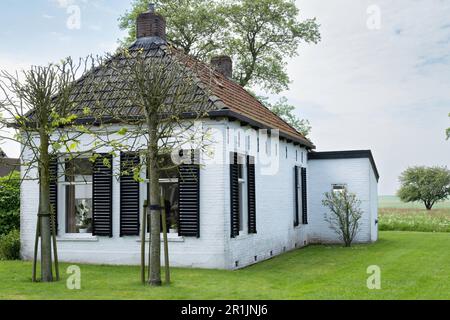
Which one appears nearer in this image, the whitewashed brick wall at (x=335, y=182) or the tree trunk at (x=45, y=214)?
the tree trunk at (x=45, y=214)

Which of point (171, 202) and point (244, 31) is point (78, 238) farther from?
point (244, 31)

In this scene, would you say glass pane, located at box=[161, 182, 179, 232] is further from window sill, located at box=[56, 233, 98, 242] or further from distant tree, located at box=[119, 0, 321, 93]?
distant tree, located at box=[119, 0, 321, 93]

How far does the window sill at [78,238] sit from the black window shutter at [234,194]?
10.3 feet

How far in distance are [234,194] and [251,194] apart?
4.16 feet

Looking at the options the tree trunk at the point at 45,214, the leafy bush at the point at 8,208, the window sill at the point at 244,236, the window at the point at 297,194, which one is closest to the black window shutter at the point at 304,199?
the window at the point at 297,194

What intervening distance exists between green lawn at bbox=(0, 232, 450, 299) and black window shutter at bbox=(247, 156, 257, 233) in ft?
3.15

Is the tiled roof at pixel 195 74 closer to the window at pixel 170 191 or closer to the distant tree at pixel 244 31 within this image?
the window at pixel 170 191

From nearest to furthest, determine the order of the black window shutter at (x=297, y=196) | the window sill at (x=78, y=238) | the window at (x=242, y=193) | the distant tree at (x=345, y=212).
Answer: the window sill at (x=78, y=238) → the window at (x=242, y=193) → the black window shutter at (x=297, y=196) → the distant tree at (x=345, y=212)

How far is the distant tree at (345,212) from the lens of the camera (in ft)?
62.9

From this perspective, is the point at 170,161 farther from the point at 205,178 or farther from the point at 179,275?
the point at 179,275

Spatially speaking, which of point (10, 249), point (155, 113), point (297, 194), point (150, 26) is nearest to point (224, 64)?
point (150, 26)

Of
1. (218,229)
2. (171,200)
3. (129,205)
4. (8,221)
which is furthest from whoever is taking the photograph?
(8,221)

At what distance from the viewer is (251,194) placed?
46.2 ft
